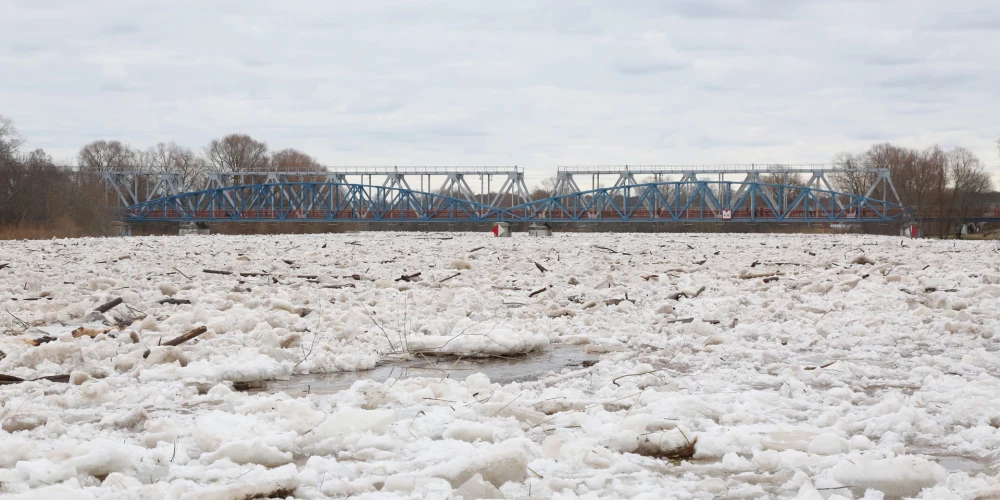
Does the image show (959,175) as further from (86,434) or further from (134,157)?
(134,157)

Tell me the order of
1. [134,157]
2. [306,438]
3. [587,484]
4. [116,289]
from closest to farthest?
[587,484]
[306,438]
[116,289]
[134,157]

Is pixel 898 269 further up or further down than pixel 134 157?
further down

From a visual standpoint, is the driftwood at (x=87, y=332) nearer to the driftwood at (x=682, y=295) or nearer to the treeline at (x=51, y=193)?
the driftwood at (x=682, y=295)

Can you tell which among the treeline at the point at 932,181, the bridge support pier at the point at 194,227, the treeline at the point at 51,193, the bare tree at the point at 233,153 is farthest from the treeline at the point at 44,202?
the treeline at the point at 932,181

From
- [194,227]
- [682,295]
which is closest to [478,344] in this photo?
[682,295]

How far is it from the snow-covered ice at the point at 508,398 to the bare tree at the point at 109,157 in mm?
120087

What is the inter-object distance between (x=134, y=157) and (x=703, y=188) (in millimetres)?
82034

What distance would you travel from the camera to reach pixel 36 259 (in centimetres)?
1614

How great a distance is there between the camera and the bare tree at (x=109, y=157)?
118438 mm

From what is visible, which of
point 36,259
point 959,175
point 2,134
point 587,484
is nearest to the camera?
point 587,484

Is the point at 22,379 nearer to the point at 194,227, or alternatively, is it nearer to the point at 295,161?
the point at 194,227

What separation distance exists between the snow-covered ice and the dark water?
0.12 metres

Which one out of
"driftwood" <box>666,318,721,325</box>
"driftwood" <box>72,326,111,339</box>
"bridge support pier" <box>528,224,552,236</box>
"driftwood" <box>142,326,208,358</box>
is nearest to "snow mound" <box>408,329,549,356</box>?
"driftwood" <box>142,326,208,358</box>

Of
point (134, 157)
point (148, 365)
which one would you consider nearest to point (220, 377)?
point (148, 365)
